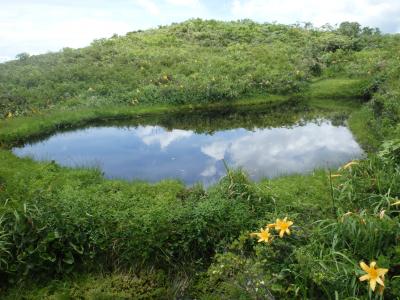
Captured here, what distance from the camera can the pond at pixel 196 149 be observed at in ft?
35.4

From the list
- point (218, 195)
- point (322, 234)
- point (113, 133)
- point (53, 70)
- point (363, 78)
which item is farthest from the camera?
point (53, 70)

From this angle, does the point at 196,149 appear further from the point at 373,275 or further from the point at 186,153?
the point at 373,275

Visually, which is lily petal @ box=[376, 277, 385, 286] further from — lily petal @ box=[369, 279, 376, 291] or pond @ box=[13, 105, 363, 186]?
pond @ box=[13, 105, 363, 186]

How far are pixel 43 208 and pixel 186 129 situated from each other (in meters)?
8.55

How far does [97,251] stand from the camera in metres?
6.51

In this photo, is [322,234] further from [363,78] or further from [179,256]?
[363,78]

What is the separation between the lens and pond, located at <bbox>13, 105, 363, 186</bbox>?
10.8 meters

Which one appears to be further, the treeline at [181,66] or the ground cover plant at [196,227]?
the treeline at [181,66]

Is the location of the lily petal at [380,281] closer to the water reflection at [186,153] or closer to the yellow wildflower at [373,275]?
the yellow wildflower at [373,275]

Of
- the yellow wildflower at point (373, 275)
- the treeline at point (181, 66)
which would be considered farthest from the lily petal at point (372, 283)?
the treeline at point (181, 66)

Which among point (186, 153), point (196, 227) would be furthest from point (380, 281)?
point (186, 153)

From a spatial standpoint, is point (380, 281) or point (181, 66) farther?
point (181, 66)

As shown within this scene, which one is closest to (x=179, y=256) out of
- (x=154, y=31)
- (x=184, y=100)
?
(x=184, y=100)

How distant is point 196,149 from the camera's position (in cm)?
1245
